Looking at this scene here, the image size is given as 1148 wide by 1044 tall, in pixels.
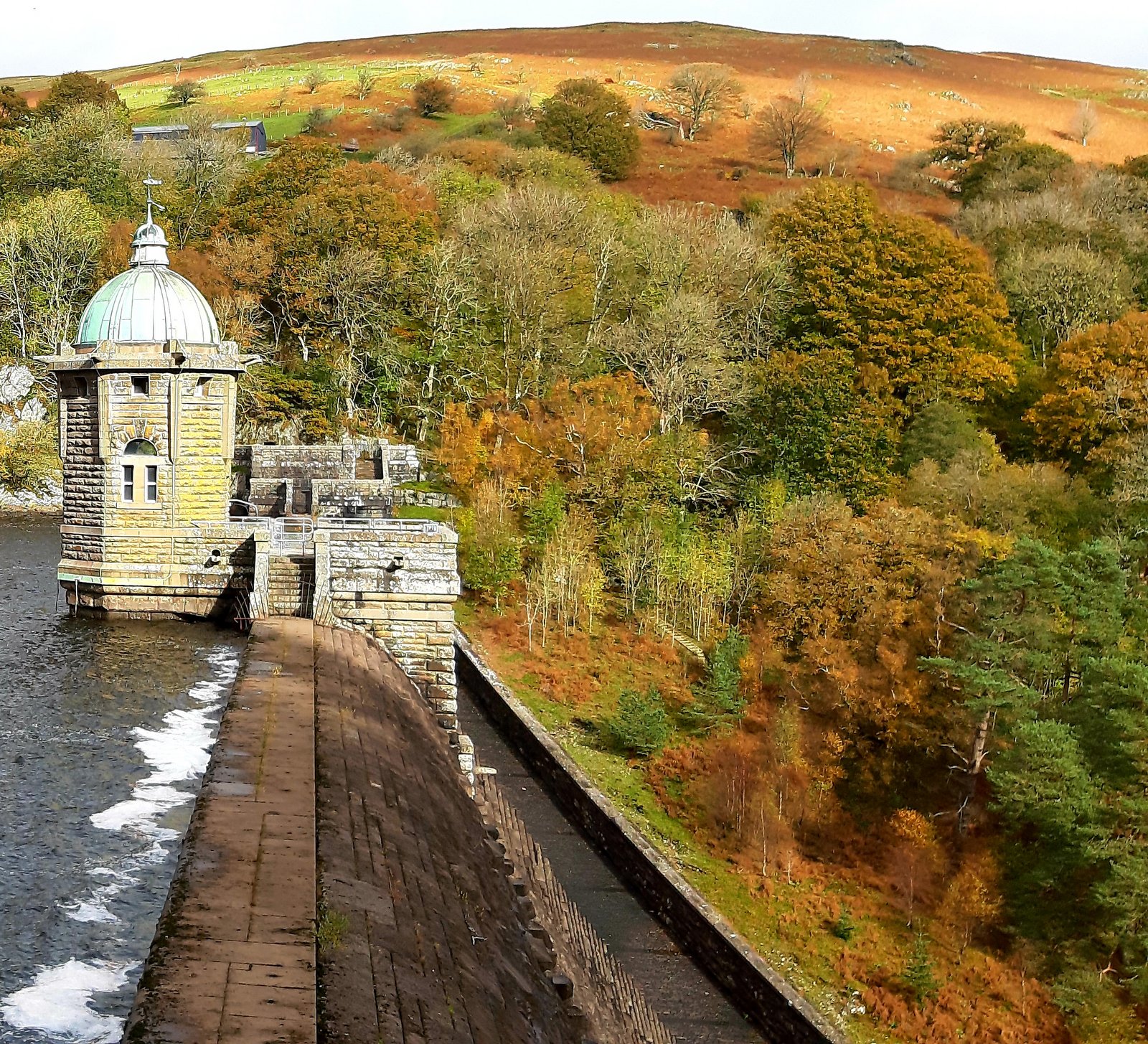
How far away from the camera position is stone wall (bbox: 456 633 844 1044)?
19141 millimetres

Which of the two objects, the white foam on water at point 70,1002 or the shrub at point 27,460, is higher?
the shrub at point 27,460

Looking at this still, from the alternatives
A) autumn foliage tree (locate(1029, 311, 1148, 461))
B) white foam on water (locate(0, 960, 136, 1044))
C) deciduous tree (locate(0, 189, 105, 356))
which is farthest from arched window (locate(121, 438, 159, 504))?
deciduous tree (locate(0, 189, 105, 356))

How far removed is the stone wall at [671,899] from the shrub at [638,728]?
1.94 metres

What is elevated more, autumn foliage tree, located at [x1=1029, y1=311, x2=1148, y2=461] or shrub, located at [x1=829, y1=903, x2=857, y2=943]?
autumn foliage tree, located at [x1=1029, y1=311, x2=1148, y2=461]

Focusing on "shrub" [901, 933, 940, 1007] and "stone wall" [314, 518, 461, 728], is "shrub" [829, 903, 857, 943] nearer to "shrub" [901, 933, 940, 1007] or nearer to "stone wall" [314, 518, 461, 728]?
"shrub" [901, 933, 940, 1007]

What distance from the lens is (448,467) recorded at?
48812mm

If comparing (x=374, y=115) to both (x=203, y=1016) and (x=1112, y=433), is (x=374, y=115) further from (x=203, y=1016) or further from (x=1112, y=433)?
(x=203, y=1016)

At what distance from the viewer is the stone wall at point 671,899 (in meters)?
19.1

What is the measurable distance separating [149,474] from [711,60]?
116156mm

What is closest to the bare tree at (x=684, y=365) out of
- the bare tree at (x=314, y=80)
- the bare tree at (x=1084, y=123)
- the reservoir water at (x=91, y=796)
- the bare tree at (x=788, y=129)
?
the reservoir water at (x=91, y=796)

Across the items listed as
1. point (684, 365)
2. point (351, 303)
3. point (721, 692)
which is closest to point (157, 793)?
point (721, 692)

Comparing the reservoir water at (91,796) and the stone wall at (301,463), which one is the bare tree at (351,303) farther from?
the reservoir water at (91,796)

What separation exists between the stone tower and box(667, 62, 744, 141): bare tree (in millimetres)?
88356

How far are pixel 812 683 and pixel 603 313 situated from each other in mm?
27980
